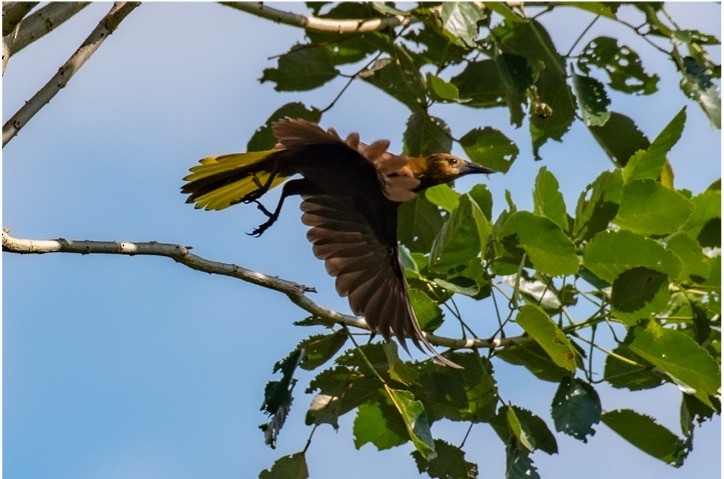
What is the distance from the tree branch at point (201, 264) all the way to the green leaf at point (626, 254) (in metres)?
0.30

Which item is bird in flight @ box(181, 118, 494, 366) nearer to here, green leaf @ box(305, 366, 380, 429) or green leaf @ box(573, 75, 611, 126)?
green leaf @ box(305, 366, 380, 429)

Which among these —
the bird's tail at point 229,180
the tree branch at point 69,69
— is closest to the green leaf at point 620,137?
the bird's tail at point 229,180

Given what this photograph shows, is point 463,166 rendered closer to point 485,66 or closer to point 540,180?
point 485,66

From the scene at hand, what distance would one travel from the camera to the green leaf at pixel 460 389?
3.06m

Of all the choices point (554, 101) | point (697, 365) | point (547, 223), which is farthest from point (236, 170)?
point (697, 365)

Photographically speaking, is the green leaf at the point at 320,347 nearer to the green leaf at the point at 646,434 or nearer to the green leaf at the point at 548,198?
the green leaf at the point at 548,198

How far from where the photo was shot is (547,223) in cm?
279

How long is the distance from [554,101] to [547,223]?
910mm

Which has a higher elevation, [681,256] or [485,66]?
[485,66]

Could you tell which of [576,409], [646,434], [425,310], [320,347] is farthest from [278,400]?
[646,434]

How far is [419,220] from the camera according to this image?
3691 mm

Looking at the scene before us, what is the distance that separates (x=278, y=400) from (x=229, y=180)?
1.18 meters

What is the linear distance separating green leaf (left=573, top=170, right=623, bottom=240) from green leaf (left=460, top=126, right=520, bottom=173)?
0.70 m

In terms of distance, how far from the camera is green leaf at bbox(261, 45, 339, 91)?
3520mm
